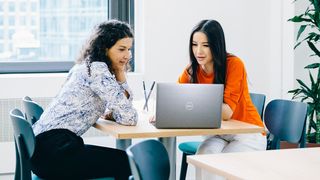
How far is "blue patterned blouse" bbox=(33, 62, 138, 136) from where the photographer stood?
2979 mm

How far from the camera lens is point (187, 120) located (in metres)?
2.87

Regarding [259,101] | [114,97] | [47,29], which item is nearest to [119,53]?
[114,97]

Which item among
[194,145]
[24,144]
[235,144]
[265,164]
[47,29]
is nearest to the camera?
[265,164]

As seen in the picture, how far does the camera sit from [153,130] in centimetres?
284

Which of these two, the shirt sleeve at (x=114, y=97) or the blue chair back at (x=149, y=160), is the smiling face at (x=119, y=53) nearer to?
Result: the shirt sleeve at (x=114, y=97)

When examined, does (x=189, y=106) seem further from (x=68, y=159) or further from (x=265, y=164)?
(x=265, y=164)

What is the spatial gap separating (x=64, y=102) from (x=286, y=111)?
1.28 metres

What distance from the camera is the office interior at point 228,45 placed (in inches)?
185

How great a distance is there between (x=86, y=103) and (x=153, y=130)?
0.41m

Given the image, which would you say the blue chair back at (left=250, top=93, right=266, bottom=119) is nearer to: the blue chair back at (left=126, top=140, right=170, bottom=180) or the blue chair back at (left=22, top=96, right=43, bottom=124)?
the blue chair back at (left=22, top=96, right=43, bottom=124)

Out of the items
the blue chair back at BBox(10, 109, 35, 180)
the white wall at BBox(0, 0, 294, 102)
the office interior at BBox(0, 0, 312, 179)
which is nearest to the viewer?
the blue chair back at BBox(10, 109, 35, 180)

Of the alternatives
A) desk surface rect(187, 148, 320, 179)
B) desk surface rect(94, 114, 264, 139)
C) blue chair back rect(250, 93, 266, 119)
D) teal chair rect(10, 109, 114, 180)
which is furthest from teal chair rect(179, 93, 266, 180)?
desk surface rect(187, 148, 320, 179)

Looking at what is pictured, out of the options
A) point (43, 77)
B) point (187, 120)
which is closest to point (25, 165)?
point (187, 120)

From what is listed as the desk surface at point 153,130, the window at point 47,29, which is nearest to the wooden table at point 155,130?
the desk surface at point 153,130
